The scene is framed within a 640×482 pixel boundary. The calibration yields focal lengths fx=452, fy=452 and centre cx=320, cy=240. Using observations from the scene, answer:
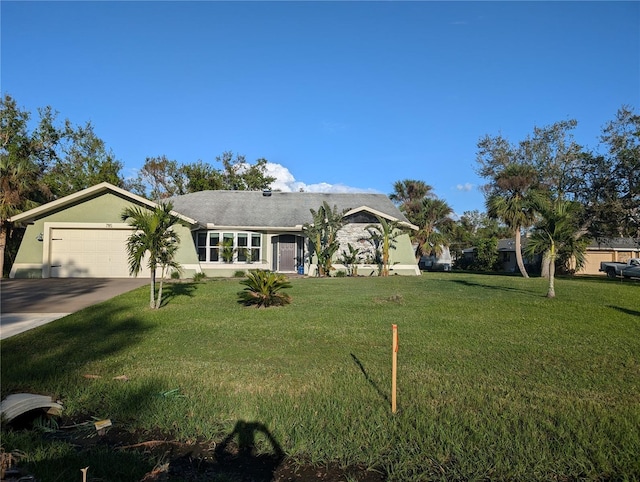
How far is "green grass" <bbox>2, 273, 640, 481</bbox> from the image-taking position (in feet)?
12.7

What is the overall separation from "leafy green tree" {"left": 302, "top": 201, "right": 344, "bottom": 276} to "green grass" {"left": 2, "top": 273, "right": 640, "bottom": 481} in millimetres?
11173

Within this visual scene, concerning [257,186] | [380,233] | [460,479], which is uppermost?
[257,186]

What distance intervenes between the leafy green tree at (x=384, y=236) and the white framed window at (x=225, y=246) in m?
6.18

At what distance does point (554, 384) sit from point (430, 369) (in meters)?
1.52

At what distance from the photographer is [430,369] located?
6.23 metres

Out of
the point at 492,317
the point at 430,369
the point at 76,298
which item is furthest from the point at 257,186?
the point at 430,369

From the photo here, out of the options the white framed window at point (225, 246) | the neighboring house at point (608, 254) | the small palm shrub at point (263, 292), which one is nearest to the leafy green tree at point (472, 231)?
the neighboring house at point (608, 254)

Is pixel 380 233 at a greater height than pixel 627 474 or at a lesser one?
greater

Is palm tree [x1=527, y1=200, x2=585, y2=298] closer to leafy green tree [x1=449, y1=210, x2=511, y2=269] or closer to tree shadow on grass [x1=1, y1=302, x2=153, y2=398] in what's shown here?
tree shadow on grass [x1=1, y1=302, x2=153, y2=398]

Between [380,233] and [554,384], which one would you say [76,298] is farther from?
[380,233]

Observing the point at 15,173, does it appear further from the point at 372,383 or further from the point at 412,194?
the point at 412,194

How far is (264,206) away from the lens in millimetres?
25594

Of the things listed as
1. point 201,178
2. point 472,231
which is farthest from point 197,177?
point 472,231

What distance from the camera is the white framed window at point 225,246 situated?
22219 mm
